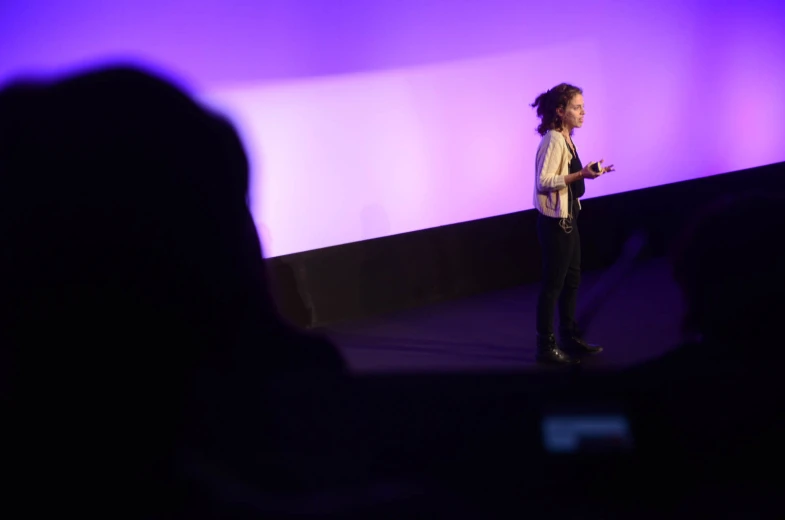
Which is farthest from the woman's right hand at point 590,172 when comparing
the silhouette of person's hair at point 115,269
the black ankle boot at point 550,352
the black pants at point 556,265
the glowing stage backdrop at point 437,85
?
the silhouette of person's hair at point 115,269

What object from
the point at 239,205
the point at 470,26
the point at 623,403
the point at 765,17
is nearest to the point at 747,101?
the point at 765,17

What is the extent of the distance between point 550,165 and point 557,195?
13cm

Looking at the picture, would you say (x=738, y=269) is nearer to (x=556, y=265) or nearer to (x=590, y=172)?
(x=590, y=172)

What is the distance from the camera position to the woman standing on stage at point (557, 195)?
9.51ft

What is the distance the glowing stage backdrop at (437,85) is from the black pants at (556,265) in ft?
4.59

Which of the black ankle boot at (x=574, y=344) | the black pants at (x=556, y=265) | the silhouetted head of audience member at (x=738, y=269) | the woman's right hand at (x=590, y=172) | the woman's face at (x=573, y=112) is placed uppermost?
the woman's face at (x=573, y=112)

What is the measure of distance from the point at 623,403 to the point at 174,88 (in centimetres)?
65

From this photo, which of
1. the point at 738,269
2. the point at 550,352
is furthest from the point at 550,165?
the point at 738,269

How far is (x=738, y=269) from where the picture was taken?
2.74 feet

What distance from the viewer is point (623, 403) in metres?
0.86

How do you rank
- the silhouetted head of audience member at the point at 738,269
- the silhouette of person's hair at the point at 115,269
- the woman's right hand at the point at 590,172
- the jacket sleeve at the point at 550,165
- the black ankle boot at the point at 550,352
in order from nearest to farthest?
1. the silhouette of person's hair at the point at 115,269
2. the silhouetted head of audience member at the point at 738,269
3. the woman's right hand at the point at 590,172
4. the jacket sleeve at the point at 550,165
5. the black ankle boot at the point at 550,352

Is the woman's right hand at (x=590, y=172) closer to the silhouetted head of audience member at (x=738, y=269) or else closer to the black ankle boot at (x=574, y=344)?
the black ankle boot at (x=574, y=344)

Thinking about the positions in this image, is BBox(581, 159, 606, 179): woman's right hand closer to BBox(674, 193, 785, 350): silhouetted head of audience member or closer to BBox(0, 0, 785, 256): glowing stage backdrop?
BBox(0, 0, 785, 256): glowing stage backdrop

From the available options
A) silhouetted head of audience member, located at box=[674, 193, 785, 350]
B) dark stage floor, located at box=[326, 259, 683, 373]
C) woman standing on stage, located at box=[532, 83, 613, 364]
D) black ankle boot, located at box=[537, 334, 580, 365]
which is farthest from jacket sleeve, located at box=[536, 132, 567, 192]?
silhouetted head of audience member, located at box=[674, 193, 785, 350]
